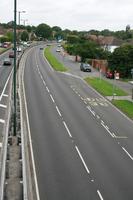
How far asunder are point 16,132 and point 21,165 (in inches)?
293

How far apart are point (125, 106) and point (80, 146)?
18946 millimetres

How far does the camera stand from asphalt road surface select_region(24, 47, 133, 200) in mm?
23188

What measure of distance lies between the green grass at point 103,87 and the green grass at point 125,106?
18.9 ft

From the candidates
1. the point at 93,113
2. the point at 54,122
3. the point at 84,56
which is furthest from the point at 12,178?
the point at 84,56

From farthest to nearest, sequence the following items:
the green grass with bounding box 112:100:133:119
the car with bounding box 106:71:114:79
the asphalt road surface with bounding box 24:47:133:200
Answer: the car with bounding box 106:71:114:79
the green grass with bounding box 112:100:133:119
the asphalt road surface with bounding box 24:47:133:200

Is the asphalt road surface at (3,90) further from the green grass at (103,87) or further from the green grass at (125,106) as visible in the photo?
the green grass at (103,87)

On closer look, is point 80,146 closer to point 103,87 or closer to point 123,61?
point 103,87

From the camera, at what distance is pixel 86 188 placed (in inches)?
912

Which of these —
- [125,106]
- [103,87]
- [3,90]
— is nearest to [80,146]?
[125,106]

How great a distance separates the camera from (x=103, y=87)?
6506 centimetres

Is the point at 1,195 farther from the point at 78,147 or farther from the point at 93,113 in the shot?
the point at 93,113

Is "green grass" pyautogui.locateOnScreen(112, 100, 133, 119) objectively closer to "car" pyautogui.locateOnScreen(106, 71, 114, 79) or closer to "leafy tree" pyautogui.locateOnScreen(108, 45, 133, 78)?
"car" pyautogui.locateOnScreen(106, 71, 114, 79)

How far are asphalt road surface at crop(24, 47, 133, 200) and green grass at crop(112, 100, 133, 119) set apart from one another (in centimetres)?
72

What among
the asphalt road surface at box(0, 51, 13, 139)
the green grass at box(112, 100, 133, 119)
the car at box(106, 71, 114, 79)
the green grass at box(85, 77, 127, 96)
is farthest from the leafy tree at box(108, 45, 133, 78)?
the green grass at box(112, 100, 133, 119)
